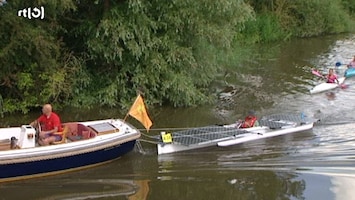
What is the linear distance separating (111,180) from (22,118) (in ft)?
18.7

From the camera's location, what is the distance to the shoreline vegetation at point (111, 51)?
645 inches

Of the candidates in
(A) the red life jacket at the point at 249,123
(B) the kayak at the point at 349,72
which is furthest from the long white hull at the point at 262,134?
(B) the kayak at the point at 349,72

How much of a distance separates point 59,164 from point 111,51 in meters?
5.82

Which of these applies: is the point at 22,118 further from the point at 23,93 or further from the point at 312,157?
the point at 312,157

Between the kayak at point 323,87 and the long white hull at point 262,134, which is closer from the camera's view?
the long white hull at point 262,134

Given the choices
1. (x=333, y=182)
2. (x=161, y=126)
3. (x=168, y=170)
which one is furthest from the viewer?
(x=161, y=126)

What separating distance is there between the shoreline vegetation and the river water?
553 millimetres

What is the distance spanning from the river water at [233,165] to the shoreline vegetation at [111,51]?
1.81 feet

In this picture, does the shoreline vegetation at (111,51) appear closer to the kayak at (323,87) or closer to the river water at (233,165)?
the river water at (233,165)

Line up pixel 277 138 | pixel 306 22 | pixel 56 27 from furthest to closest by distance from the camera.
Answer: pixel 306 22
pixel 56 27
pixel 277 138

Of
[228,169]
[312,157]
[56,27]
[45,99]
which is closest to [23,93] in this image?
[45,99]

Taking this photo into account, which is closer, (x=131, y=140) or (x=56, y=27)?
(x=131, y=140)

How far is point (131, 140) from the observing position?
12.9 m

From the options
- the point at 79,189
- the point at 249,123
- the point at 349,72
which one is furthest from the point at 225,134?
the point at 349,72
